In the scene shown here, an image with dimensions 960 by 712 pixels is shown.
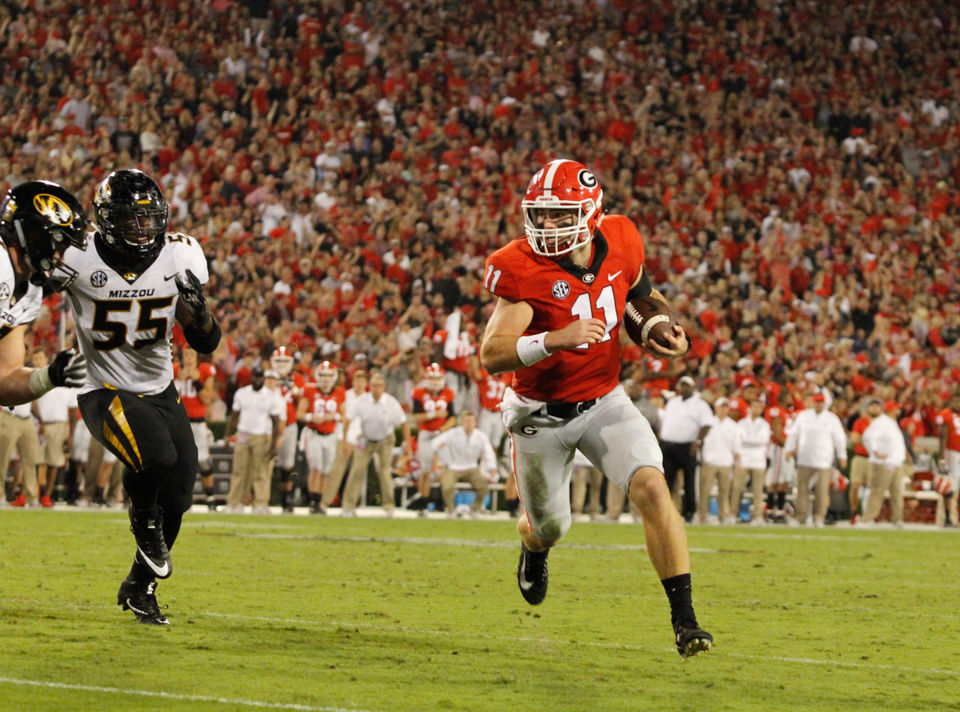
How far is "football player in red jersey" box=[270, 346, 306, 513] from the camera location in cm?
1803

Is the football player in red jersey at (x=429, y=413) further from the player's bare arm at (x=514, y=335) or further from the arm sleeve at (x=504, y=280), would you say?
the player's bare arm at (x=514, y=335)

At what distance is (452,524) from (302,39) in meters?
12.5

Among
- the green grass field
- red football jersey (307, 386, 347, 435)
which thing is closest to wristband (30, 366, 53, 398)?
the green grass field

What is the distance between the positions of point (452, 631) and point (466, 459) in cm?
1057

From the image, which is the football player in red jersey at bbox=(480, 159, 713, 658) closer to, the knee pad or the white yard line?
the knee pad

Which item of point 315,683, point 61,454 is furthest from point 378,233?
point 315,683

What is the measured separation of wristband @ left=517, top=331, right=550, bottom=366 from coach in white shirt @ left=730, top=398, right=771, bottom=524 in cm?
1263

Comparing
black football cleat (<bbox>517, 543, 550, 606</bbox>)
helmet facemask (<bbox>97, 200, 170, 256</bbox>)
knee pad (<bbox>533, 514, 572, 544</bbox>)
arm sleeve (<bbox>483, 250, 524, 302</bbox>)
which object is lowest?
black football cleat (<bbox>517, 543, 550, 606</bbox>)

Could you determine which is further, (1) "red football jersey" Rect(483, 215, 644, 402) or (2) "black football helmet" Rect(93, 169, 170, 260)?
(2) "black football helmet" Rect(93, 169, 170, 260)

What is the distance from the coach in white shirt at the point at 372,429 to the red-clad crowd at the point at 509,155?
109 cm

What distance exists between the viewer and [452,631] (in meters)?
7.22

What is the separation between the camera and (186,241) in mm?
7152

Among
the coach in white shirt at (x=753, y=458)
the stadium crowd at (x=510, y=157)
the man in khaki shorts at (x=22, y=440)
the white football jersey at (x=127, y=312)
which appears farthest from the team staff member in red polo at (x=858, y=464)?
the white football jersey at (x=127, y=312)

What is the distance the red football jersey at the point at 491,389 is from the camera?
1877cm
